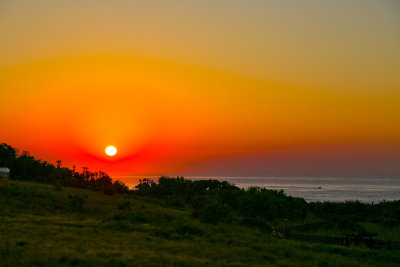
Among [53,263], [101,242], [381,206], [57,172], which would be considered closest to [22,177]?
[57,172]

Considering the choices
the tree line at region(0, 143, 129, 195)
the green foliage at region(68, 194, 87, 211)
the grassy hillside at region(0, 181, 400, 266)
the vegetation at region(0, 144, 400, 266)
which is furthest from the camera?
the tree line at region(0, 143, 129, 195)

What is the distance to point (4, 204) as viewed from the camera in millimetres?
43594

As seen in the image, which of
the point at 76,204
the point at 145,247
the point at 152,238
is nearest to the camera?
the point at 145,247

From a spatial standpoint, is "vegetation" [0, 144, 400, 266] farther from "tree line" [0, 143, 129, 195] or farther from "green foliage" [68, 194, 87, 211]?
"tree line" [0, 143, 129, 195]

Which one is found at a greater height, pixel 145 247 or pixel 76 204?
pixel 76 204

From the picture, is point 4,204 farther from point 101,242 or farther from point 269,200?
point 269,200

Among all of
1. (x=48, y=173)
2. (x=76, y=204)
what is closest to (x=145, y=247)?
(x=76, y=204)

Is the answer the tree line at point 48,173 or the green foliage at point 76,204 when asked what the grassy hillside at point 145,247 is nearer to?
the green foliage at point 76,204

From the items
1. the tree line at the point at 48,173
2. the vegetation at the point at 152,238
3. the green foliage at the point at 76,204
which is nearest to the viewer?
the vegetation at the point at 152,238

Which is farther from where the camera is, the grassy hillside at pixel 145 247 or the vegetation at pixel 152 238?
the vegetation at pixel 152 238

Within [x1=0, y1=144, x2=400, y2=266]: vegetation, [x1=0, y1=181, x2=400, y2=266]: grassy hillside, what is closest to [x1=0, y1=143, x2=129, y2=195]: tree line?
[x1=0, y1=144, x2=400, y2=266]: vegetation

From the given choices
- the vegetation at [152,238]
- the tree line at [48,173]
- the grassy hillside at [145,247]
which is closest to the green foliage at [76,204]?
the vegetation at [152,238]

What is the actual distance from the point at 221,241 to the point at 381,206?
5573 centimetres

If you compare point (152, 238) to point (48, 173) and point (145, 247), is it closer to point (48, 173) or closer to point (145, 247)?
point (145, 247)
